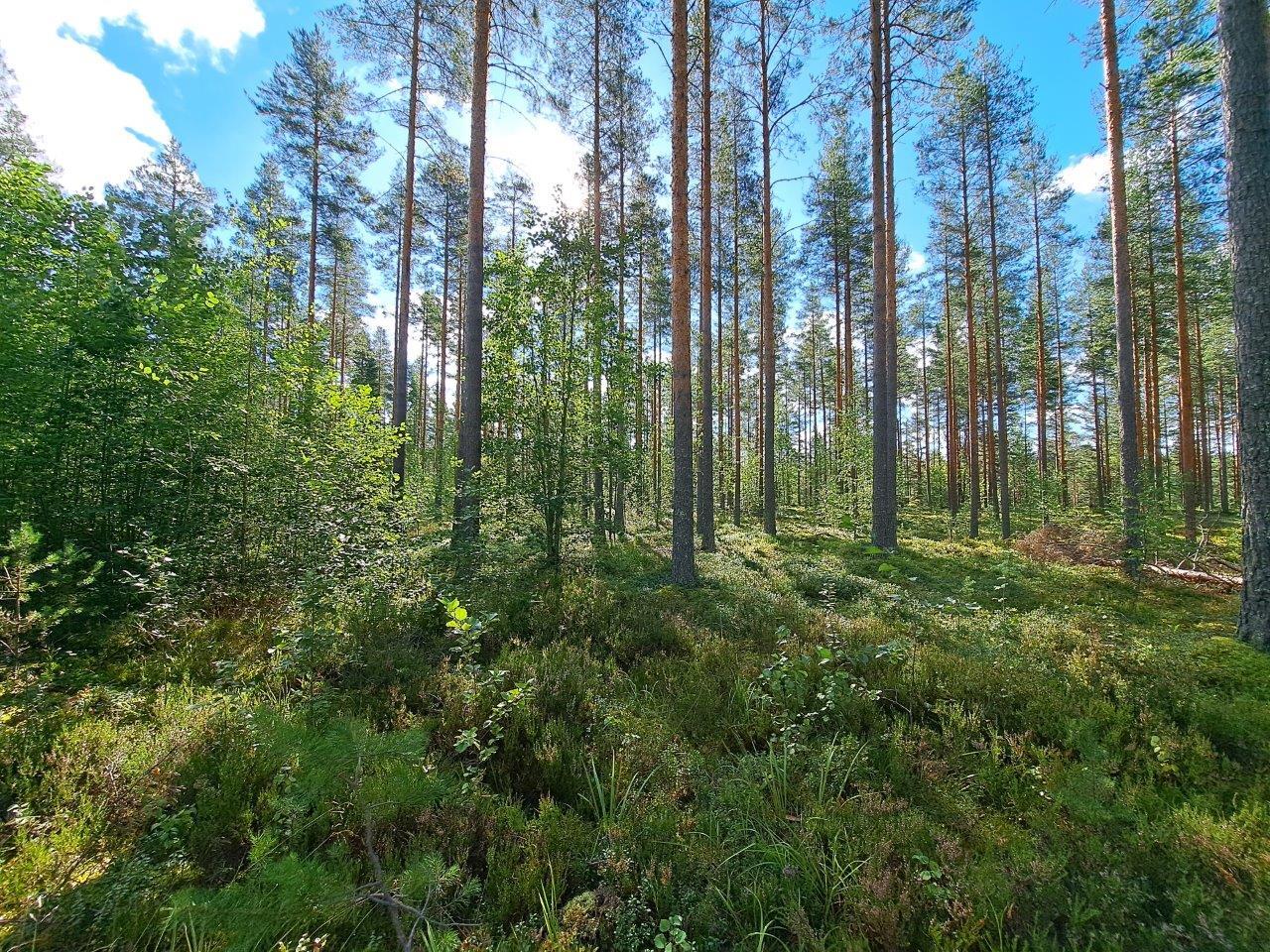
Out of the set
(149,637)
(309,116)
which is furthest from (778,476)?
(149,637)

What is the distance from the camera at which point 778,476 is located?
99.5 feet

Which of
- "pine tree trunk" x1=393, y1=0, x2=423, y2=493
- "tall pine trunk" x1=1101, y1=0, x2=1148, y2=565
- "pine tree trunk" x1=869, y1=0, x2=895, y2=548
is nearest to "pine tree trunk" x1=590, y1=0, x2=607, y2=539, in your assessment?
"pine tree trunk" x1=393, y1=0, x2=423, y2=493

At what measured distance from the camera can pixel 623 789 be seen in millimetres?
3002

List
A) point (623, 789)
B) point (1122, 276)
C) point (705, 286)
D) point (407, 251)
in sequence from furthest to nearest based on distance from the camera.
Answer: point (407, 251)
point (705, 286)
point (1122, 276)
point (623, 789)

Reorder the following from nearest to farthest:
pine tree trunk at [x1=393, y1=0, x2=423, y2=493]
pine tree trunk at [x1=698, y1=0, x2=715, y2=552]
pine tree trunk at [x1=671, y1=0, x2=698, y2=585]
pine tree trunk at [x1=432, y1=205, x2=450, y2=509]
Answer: pine tree trunk at [x1=671, y1=0, x2=698, y2=585]
pine tree trunk at [x1=698, y1=0, x2=715, y2=552]
pine tree trunk at [x1=393, y1=0, x2=423, y2=493]
pine tree trunk at [x1=432, y1=205, x2=450, y2=509]

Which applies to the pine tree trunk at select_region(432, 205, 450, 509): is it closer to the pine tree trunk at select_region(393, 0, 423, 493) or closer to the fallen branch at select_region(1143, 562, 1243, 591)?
the pine tree trunk at select_region(393, 0, 423, 493)

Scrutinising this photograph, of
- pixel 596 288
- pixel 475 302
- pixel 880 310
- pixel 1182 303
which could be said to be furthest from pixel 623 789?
pixel 1182 303

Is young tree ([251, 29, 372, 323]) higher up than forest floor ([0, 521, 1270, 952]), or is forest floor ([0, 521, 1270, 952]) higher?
young tree ([251, 29, 372, 323])

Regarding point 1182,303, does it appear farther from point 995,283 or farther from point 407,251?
point 407,251

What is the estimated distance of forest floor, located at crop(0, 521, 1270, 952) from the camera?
1997 millimetres

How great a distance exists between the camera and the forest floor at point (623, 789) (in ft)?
6.55

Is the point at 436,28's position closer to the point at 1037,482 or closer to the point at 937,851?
the point at 937,851

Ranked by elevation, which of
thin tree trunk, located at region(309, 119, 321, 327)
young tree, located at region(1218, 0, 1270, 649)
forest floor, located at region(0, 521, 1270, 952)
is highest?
thin tree trunk, located at region(309, 119, 321, 327)

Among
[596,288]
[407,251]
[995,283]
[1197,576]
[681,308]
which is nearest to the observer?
[681,308]
